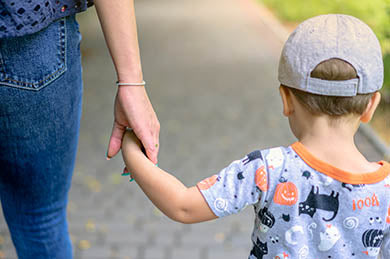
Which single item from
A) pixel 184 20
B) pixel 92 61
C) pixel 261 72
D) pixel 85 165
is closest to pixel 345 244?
pixel 85 165

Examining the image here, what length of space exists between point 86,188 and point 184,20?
11088 millimetres

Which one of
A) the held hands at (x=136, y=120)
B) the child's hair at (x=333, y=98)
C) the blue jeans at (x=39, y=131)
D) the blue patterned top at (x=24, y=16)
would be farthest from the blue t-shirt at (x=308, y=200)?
the blue patterned top at (x=24, y=16)

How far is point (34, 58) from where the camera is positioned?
5.46ft

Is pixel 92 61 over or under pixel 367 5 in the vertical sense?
under

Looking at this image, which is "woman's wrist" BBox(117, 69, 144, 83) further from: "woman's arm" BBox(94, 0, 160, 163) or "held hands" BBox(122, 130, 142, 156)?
"held hands" BBox(122, 130, 142, 156)

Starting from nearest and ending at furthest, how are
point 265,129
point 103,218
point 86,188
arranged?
1. point 103,218
2. point 86,188
3. point 265,129

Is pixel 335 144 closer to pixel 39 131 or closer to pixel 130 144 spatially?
pixel 130 144

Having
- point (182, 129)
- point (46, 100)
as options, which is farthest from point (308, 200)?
point (182, 129)

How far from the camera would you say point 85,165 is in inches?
209

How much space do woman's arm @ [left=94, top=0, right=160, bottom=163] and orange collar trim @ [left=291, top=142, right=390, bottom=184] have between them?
1.65 ft

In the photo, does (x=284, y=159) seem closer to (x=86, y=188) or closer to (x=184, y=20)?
(x=86, y=188)

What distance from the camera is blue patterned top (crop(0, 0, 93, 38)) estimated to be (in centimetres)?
156

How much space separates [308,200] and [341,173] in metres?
0.12

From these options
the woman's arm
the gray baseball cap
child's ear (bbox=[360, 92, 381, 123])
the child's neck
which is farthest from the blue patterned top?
child's ear (bbox=[360, 92, 381, 123])
